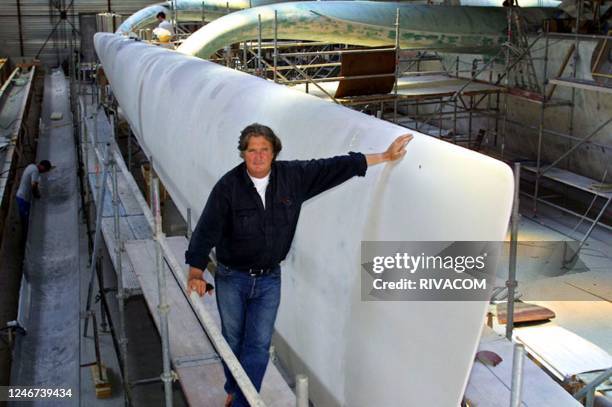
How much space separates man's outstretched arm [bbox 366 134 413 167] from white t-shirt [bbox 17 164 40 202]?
10590mm

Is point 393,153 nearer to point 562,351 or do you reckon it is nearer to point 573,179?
point 562,351

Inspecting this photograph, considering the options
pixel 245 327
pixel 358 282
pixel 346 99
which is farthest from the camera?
pixel 346 99

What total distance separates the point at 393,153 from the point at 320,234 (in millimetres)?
706

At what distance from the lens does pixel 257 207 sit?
3367 mm

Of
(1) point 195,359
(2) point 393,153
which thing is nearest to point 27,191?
(1) point 195,359

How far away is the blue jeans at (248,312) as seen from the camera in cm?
360

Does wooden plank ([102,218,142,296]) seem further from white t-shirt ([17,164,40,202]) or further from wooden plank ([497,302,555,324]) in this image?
white t-shirt ([17,164,40,202])

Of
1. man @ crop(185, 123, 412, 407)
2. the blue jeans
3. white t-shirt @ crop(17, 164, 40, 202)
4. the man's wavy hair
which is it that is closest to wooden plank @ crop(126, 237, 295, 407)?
the blue jeans

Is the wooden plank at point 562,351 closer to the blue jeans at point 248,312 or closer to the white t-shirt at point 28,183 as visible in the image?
the blue jeans at point 248,312

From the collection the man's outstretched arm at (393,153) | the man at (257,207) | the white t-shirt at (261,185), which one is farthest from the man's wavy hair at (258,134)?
the man's outstretched arm at (393,153)

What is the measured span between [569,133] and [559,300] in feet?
17.4

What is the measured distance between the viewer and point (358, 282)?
3.34m

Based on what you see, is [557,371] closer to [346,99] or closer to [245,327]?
[245,327]

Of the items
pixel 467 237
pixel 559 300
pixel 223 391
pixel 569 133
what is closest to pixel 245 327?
pixel 223 391
